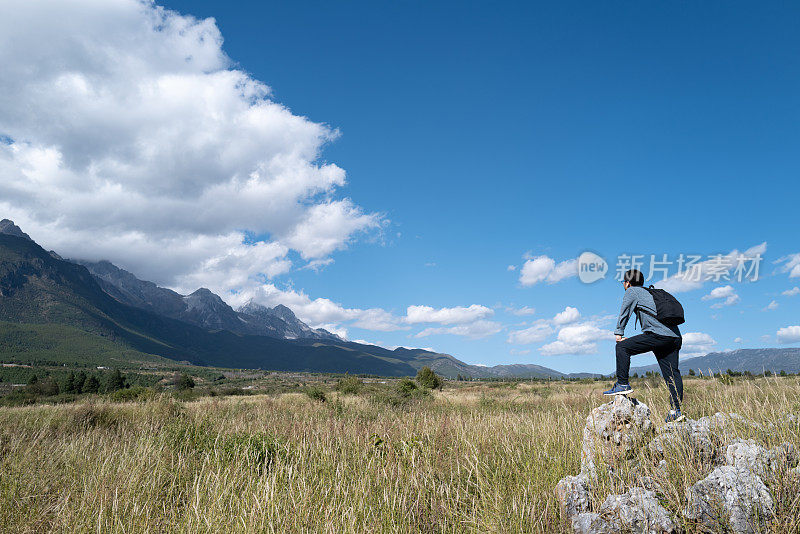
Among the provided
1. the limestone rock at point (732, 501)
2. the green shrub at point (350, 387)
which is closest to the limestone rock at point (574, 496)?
the limestone rock at point (732, 501)

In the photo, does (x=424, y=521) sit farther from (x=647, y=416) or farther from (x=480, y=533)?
(x=647, y=416)

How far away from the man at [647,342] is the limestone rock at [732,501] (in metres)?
2.02

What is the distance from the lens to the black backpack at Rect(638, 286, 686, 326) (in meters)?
5.18

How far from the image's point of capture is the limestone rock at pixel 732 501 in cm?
285

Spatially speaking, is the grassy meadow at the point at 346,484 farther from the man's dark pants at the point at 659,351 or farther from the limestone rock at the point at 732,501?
the man's dark pants at the point at 659,351

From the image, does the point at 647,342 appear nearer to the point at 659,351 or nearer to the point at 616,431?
the point at 659,351

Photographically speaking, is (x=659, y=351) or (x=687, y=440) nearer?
(x=687, y=440)

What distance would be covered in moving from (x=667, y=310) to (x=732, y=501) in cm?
284

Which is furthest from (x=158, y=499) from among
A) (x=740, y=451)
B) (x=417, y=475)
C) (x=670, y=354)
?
(x=670, y=354)

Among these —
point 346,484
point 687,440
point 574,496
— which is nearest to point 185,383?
point 346,484

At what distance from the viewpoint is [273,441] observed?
6.63 meters

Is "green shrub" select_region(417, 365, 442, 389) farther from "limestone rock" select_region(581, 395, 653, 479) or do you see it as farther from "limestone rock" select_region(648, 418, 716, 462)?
"limestone rock" select_region(648, 418, 716, 462)

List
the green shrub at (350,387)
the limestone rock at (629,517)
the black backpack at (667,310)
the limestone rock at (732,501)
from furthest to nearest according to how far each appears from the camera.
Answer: the green shrub at (350,387)
the black backpack at (667,310)
the limestone rock at (629,517)
the limestone rock at (732,501)

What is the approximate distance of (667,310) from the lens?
5.21 meters
